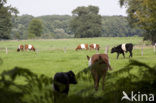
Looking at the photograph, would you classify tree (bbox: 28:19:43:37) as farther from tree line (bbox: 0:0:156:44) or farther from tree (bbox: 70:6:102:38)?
tree (bbox: 70:6:102:38)

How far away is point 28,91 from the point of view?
886mm

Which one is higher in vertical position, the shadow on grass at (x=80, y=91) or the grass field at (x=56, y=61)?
the shadow on grass at (x=80, y=91)

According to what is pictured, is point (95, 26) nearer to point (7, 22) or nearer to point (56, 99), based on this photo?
point (7, 22)

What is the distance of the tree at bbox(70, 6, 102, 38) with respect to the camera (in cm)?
9419

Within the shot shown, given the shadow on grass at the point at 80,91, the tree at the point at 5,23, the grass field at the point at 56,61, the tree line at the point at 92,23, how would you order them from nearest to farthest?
the shadow on grass at the point at 80,91
the grass field at the point at 56,61
the tree line at the point at 92,23
the tree at the point at 5,23

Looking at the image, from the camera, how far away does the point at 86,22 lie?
94938 mm

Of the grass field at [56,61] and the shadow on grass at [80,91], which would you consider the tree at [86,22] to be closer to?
the grass field at [56,61]

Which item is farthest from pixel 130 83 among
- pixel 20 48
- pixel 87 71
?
pixel 20 48

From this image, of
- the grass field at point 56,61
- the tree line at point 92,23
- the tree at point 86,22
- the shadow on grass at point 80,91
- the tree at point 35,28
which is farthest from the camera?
the tree at point 35,28

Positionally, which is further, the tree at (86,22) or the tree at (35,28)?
the tree at (35,28)

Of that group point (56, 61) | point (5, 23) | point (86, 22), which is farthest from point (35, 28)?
point (56, 61)

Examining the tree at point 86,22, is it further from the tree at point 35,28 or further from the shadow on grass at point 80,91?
the shadow on grass at point 80,91

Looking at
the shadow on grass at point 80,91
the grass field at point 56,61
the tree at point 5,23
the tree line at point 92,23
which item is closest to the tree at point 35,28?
the tree line at point 92,23

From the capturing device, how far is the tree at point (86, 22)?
9419cm
